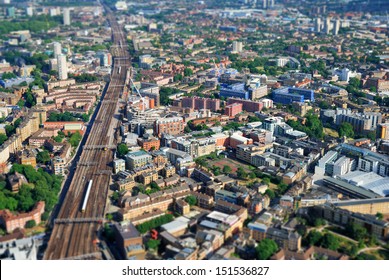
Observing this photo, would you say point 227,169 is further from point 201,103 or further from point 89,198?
point 201,103

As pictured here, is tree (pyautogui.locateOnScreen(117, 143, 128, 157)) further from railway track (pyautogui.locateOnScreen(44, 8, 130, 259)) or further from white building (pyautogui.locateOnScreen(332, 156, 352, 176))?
white building (pyautogui.locateOnScreen(332, 156, 352, 176))

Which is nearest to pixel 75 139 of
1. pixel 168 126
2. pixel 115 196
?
pixel 168 126

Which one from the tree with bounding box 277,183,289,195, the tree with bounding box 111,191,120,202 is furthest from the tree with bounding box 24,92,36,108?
the tree with bounding box 277,183,289,195

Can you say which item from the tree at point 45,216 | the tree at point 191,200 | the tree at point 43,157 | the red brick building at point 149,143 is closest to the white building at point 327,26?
the red brick building at point 149,143

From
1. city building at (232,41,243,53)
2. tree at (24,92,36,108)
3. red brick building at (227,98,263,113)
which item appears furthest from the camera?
city building at (232,41,243,53)

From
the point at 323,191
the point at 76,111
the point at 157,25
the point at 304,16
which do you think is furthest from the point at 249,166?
the point at 304,16

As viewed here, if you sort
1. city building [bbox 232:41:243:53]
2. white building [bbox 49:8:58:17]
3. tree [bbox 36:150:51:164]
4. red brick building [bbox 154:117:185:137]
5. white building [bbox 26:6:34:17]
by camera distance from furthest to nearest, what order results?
white building [bbox 26:6:34:17], white building [bbox 49:8:58:17], city building [bbox 232:41:243:53], red brick building [bbox 154:117:185:137], tree [bbox 36:150:51:164]
